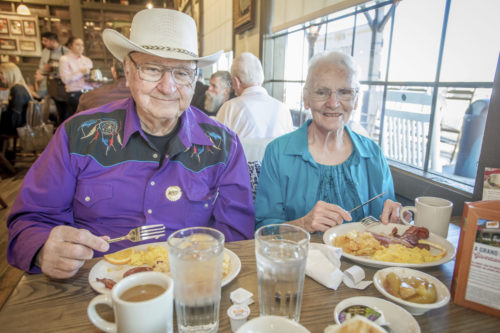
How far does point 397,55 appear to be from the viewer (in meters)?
2.18

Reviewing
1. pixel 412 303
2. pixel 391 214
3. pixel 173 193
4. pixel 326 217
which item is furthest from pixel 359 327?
pixel 173 193

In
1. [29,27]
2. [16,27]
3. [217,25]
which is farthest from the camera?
[29,27]

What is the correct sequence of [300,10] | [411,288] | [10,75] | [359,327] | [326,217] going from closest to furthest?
[359,327], [411,288], [326,217], [300,10], [10,75]

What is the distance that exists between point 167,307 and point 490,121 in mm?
1452

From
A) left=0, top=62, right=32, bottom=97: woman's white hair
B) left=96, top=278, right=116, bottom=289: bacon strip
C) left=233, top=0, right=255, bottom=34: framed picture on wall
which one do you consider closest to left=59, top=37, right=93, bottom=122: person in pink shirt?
left=0, top=62, right=32, bottom=97: woman's white hair

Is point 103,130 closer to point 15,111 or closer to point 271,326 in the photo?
point 271,326

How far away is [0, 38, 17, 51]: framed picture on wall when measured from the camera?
9.96 m

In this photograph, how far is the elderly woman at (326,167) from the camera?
1530 millimetres

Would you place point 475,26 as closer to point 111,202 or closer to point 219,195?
point 219,195

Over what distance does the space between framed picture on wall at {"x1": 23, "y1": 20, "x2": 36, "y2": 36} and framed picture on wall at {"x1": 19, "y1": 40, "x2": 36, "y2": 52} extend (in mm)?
233

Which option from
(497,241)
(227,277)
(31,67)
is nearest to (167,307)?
(227,277)

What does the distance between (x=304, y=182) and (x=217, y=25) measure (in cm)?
601

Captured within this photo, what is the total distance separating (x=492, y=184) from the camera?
48.7 inches

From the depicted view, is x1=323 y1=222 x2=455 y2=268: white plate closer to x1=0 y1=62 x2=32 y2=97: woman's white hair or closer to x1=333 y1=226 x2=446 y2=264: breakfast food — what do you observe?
x1=333 y1=226 x2=446 y2=264: breakfast food
